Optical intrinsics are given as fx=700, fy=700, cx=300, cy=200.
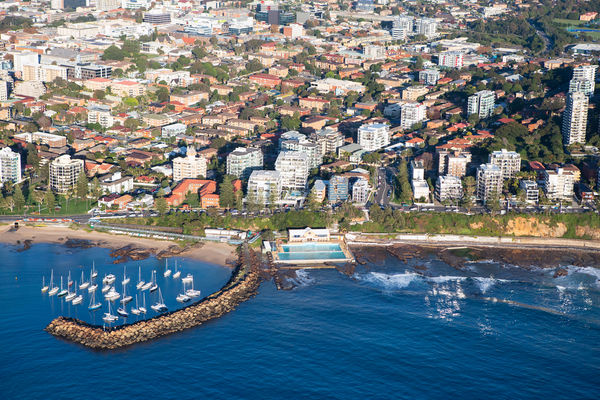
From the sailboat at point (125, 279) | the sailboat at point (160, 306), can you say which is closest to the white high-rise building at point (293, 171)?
the sailboat at point (125, 279)

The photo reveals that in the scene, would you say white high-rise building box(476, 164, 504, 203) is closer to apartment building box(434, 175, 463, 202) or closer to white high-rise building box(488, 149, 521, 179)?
apartment building box(434, 175, 463, 202)

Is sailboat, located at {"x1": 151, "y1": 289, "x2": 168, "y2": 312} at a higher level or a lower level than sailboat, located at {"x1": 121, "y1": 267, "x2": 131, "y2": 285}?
lower

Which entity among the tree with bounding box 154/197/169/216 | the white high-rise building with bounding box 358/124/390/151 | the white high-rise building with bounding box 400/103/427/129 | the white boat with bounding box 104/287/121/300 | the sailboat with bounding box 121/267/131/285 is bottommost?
the white boat with bounding box 104/287/121/300

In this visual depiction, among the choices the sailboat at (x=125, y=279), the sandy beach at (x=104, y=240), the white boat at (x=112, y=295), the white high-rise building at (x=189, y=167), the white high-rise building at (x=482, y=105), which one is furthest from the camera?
the white high-rise building at (x=482, y=105)

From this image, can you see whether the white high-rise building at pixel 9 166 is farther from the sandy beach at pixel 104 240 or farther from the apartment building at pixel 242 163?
the apartment building at pixel 242 163

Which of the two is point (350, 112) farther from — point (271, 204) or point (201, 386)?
point (201, 386)

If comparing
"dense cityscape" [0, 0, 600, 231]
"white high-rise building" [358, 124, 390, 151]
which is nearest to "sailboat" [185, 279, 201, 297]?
"dense cityscape" [0, 0, 600, 231]

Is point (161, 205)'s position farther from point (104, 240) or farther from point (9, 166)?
point (9, 166)
